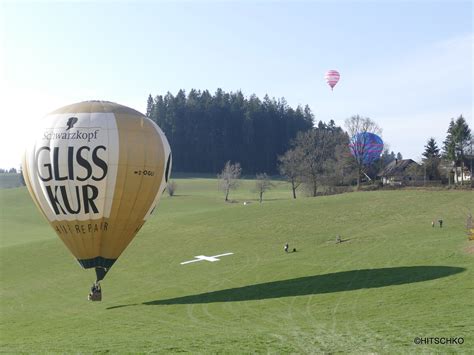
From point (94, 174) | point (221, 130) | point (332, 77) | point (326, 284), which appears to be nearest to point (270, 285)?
point (326, 284)

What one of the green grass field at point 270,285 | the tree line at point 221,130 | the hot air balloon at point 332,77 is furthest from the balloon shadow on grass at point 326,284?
the tree line at point 221,130

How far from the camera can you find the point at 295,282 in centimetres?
3447

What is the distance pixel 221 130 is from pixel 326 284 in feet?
515

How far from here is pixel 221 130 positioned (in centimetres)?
18800

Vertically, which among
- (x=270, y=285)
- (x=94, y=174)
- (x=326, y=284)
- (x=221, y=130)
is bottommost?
(x=270, y=285)

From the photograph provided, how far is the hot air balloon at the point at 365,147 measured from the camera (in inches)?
3799

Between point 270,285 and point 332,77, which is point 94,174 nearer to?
point 270,285

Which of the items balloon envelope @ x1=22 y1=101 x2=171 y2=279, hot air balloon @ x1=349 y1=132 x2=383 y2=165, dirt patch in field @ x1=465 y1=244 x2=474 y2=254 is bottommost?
dirt patch in field @ x1=465 y1=244 x2=474 y2=254

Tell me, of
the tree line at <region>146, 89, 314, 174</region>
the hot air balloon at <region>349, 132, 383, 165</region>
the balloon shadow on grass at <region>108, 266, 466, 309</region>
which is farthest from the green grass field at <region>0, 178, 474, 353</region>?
the tree line at <region>146, 89, 314, 174</region>

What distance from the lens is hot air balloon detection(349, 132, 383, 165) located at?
96500 millimetres

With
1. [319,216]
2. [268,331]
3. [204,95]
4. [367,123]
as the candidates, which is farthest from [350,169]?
[204,95]

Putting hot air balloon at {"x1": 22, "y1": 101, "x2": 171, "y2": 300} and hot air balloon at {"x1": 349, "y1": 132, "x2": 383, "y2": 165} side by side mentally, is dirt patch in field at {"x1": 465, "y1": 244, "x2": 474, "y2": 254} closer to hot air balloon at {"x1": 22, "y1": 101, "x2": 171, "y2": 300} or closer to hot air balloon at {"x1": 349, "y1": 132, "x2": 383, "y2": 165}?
hot air balloon at {"x1": 22, "y1": 101, "x2": 171, "y2": 300}

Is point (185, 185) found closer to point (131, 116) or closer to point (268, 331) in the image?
point (131, 116)

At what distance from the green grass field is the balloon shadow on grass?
0.11m
